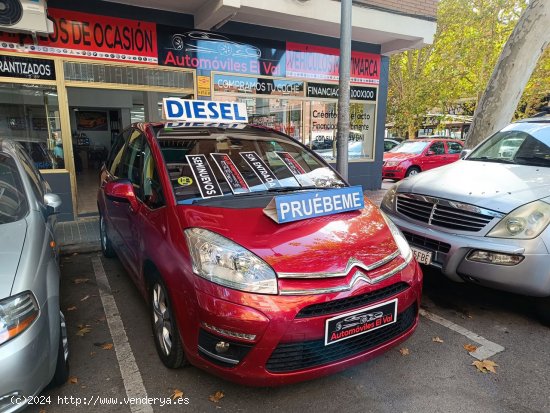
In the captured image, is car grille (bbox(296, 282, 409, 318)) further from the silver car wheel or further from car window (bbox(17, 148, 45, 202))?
car window (bbox(17, 148, 45, 202))

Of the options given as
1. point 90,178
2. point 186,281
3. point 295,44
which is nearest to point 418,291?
point 186,281

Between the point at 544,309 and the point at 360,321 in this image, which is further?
the point at 544,309

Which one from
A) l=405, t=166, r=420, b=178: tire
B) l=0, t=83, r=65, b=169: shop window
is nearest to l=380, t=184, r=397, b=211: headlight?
l=0, t=83, r=65, b=169: shop window

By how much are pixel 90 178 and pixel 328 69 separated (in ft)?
24.5

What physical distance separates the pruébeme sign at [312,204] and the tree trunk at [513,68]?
5.17 metres

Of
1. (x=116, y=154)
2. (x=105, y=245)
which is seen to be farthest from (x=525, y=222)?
(x=105, y=245)

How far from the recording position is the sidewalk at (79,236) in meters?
5.12

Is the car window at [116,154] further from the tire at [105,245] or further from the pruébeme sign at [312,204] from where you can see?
the pruébeme sign at [312,204]

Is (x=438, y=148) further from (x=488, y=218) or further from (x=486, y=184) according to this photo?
(x=488, y=218)

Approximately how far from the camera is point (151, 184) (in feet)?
9.68

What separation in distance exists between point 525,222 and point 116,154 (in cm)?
410

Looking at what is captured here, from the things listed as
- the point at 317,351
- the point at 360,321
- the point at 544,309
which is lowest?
the point at 544,309

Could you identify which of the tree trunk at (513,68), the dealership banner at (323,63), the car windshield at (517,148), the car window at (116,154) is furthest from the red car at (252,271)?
the dealership banner at (323,63)

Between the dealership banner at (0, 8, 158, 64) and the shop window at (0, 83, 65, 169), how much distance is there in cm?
62
